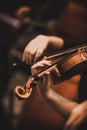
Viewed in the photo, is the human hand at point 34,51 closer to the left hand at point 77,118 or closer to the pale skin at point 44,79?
the pale skin at point 44,79

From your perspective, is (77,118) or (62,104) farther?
(62,104)

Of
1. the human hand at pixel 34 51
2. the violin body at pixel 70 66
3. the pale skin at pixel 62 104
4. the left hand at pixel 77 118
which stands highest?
the human hand at pixel 34 51

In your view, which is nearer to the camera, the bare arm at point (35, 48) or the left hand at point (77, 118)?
the left hand at point (77, 118)

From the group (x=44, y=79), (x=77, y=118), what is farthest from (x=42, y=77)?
(x=77, y=118)

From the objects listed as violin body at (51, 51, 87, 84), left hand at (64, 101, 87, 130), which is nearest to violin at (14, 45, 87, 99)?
violin body at (51, 51, 87, 84)

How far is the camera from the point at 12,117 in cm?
166

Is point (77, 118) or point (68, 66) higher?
point (68, 66)

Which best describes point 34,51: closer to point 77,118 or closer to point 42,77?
point 42,77

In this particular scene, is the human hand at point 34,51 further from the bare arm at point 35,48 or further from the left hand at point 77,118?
the left hand at point 77,118

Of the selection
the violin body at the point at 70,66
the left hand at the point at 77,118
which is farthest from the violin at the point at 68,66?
the left hand at the point at 77,118

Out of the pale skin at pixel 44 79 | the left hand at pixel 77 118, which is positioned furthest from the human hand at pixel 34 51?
the left hand at pixel 77 118

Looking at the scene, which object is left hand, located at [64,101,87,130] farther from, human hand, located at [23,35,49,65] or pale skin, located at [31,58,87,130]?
human hand, located at [23,35,49,65]

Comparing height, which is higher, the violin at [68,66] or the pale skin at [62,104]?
the violin at [68,66]

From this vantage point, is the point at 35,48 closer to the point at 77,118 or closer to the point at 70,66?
the point at 70,66
